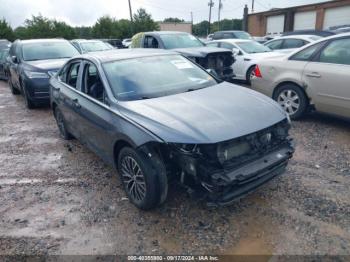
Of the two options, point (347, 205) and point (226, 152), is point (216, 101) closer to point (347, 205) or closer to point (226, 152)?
point (226, 152)

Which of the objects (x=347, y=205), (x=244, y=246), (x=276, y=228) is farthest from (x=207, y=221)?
(x=347, y=205)

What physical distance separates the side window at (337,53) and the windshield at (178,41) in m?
4.96

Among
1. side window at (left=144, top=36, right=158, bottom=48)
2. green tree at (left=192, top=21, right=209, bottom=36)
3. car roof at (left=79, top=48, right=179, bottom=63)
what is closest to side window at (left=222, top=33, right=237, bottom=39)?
side window at (left=144, top=36, right=158, bottom=48)

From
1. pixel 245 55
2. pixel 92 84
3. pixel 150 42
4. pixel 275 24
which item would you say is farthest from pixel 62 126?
pixel 275 24

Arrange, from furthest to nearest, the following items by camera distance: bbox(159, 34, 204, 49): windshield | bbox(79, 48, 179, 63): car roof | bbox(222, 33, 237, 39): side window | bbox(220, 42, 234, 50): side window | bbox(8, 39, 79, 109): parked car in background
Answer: bbox(222, 33, 237, 39): side window, bbox(220, 42, 234, 50): side window, bbox(159, 34, 204, 49): windshield, bbox(8, 39, 79, 109): parked car in background, bbox(79, 48, 179, 63): car roof

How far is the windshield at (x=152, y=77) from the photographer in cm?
358

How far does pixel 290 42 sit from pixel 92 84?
342 inches

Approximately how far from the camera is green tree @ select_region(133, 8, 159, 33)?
3594 centimetres

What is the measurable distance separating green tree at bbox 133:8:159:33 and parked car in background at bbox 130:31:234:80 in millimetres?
27154

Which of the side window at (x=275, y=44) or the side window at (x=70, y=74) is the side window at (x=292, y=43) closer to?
the side window at (x=275, y=44)

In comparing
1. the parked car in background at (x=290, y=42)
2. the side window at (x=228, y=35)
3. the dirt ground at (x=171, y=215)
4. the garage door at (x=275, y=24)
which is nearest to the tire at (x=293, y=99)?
the dirt ground at (x=171, y=215)

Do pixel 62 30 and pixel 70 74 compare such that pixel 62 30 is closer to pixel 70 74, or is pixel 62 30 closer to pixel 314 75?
pixel 70 74

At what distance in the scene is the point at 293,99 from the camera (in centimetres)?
563

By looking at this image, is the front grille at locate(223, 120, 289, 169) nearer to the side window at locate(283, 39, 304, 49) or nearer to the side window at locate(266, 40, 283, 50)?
the side window at locate(283, 39, 304, 49)
